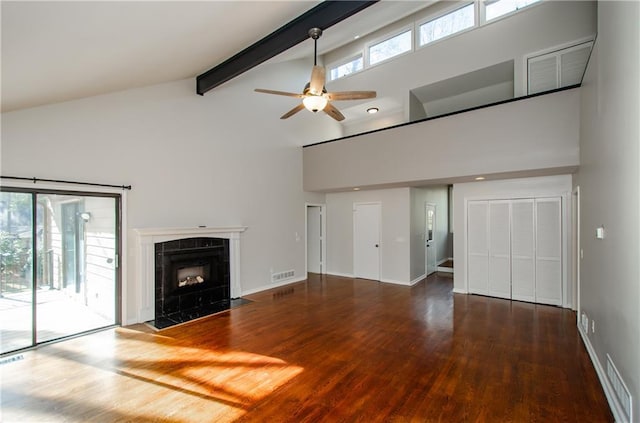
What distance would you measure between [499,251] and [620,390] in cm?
355

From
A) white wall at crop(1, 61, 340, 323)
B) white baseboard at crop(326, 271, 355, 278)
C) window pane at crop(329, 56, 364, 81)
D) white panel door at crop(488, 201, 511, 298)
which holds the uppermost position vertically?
window pane at crop(329, 56, 364, 81)

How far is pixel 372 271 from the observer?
23.4 ft

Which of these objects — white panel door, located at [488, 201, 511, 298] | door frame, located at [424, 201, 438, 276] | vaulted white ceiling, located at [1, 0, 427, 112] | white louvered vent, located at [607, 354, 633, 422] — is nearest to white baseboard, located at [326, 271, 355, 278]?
door frame, located at [424, 201, 438, 276]

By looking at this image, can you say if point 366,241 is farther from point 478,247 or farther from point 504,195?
point 504,195

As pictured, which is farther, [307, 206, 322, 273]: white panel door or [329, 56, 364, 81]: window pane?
[307, 206, 322, 273]: white panel door

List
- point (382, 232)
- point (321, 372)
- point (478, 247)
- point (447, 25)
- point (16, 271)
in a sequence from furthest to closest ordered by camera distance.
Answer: point (382, 232)
point (447, 25)
point (478, 247)
point (16, 271)
point (321, 372)

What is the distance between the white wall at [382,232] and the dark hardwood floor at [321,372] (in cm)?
212

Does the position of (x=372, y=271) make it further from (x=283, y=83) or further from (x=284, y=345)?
(x=283, y=83)

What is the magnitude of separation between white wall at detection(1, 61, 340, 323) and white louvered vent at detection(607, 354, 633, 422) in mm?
5269

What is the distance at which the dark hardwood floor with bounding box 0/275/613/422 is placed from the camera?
2340mm

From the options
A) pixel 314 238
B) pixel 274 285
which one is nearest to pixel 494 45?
pixel 314 238

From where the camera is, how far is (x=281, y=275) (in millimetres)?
6730

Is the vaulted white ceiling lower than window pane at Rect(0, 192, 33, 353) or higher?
higher

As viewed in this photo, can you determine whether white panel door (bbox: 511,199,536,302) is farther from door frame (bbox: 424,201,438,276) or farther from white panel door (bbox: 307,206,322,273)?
white panel door (bbox: 307,206,322,273)
